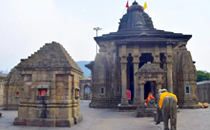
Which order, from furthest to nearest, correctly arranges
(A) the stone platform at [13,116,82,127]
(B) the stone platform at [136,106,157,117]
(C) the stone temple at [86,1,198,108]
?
1. (C) the stone temple at [86,1,198,108]
2. (B) the stone platform at [136,106,157,117]
3. (A) the stone platform at [13,116,82,127]

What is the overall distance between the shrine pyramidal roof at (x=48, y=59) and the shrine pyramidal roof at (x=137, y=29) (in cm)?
1295

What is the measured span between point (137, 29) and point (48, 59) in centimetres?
1645

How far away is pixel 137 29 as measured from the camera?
24250mm

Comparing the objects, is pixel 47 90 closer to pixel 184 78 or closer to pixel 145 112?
pixel 145 112

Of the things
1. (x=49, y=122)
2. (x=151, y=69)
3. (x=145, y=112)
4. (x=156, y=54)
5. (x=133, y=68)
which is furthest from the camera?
(x=133, y=68)

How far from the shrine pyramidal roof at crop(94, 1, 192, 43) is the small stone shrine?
43.4 ft

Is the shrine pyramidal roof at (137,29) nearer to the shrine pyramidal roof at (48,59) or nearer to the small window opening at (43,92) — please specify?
the shrine pyramidal roof at (48,59)

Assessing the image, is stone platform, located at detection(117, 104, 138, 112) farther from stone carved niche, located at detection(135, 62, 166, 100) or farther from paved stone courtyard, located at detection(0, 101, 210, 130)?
paved stone courtyard, located at detection(0, 101, 210, 130)

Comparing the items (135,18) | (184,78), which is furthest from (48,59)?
(135,18)

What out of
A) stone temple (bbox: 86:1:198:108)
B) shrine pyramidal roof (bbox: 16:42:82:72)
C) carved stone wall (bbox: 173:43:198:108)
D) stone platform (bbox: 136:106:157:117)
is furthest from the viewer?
carved stone wall (bbox: 173:43:198:108)

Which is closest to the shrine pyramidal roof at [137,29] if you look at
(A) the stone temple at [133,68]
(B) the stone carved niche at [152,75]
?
(A) the stone temple at [133,68]

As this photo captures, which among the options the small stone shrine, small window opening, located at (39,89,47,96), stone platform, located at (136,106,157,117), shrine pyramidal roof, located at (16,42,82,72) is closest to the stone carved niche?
stone platform, located at (136,106,157,117)

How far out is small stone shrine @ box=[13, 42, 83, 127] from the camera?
29.7ft

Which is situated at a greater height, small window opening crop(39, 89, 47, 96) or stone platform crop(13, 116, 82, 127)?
small window opening crop(39, 89, 47, 96)
